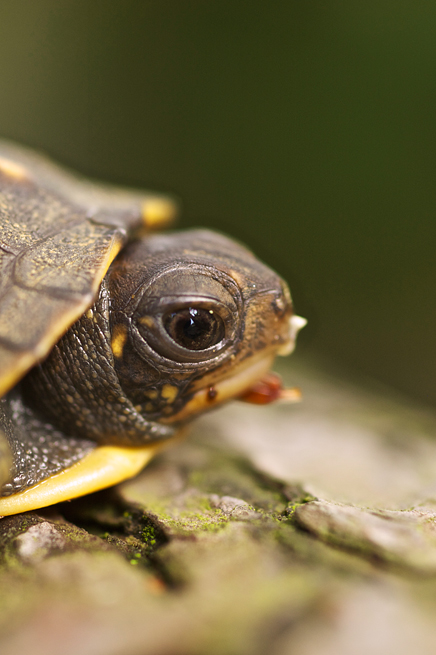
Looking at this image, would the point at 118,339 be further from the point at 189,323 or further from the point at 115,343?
the point at 189,323

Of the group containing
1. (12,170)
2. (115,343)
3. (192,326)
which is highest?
(12,170)

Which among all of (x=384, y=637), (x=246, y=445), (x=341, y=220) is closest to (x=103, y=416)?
(x=246, y=445)

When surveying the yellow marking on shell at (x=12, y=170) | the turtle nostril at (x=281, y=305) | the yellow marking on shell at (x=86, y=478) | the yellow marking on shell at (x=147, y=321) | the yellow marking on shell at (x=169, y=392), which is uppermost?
the yellow marking on shell at (x=12, y=170)

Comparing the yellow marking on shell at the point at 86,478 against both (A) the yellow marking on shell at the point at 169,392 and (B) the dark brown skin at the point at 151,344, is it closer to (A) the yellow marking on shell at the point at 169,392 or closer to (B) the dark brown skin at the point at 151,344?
(B) the dark brown skin at the point at 151,344

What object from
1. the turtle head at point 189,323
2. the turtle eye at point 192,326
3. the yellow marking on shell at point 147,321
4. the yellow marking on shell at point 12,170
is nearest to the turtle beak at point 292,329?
the turtle head at point 189,323

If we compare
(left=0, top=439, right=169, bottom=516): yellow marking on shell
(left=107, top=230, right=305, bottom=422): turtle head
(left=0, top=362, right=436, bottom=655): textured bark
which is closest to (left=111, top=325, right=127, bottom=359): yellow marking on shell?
(left=107, top=230, right=305, bottom=422): turtle head

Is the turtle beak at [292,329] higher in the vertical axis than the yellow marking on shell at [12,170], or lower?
lower

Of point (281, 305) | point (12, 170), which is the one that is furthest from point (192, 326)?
point (12, 170)

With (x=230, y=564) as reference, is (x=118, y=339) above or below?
above
